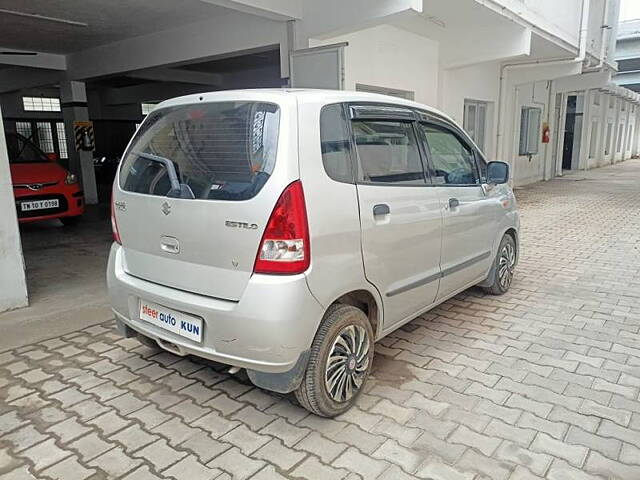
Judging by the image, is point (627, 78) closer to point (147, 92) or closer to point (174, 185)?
point (147, 92)

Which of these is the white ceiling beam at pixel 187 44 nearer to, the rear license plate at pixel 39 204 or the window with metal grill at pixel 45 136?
the rear license plate at pixel 39 204

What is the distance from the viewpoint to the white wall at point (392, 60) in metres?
6.86

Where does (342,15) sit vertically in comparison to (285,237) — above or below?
above

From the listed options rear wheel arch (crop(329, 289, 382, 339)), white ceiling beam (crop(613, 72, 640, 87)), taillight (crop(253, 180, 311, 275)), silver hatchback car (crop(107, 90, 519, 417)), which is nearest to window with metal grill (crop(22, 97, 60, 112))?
silver hatchback car (crop(107, 90, 519, 417))

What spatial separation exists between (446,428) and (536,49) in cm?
1057

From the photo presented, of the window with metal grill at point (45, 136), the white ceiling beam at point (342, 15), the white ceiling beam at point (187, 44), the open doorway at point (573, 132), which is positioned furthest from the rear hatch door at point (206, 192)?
the open doorway at point (573, 132)

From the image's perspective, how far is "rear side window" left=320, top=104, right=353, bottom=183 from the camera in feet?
8.18

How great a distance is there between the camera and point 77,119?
11.2 m

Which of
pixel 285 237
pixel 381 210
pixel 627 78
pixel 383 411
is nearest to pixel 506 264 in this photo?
pixel 381 210

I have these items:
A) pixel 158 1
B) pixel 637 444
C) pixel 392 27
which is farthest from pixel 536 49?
pixel 637 444

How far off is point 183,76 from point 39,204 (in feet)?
21.2

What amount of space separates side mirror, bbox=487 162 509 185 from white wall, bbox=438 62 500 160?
5461 millimetres

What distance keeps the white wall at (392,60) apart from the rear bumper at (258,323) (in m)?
4.73

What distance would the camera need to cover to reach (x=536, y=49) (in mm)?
10812
